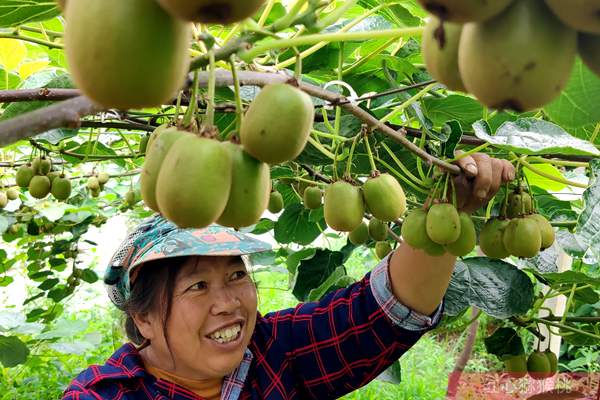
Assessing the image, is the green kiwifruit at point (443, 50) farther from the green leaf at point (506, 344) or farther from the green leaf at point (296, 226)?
the green leaf at point (296, 226)

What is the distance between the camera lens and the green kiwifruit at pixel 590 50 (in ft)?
1.18

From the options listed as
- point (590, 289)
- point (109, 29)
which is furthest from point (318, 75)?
point (109, 29)

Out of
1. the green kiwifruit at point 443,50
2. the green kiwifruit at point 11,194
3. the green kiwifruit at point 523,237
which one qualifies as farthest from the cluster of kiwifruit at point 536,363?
the green kiwifruit at point 11,194

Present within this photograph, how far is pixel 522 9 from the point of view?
34 cm

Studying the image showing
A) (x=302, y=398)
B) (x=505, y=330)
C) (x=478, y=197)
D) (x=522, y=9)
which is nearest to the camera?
(x=522, y=9)

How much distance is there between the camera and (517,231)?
1.11 m

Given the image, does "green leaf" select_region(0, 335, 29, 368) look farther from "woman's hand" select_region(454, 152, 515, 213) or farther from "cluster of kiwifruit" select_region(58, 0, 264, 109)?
"cluster of kiwifruit" select_region(58, 0, 264, 109)

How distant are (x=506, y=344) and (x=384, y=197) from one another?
115cm

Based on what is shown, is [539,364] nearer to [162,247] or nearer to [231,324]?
[231,324]

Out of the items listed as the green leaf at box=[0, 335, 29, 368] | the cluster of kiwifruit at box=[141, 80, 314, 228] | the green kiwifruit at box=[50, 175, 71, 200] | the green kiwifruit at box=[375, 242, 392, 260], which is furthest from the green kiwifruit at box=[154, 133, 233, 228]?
the green leaf at box=[0, 335, 29, 368]

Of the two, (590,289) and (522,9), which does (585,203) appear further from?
(590,289)

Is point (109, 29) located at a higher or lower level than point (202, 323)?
higher

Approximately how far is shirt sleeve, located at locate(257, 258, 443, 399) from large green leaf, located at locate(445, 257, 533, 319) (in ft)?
0.27

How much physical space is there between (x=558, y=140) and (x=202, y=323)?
1068 millimetres
